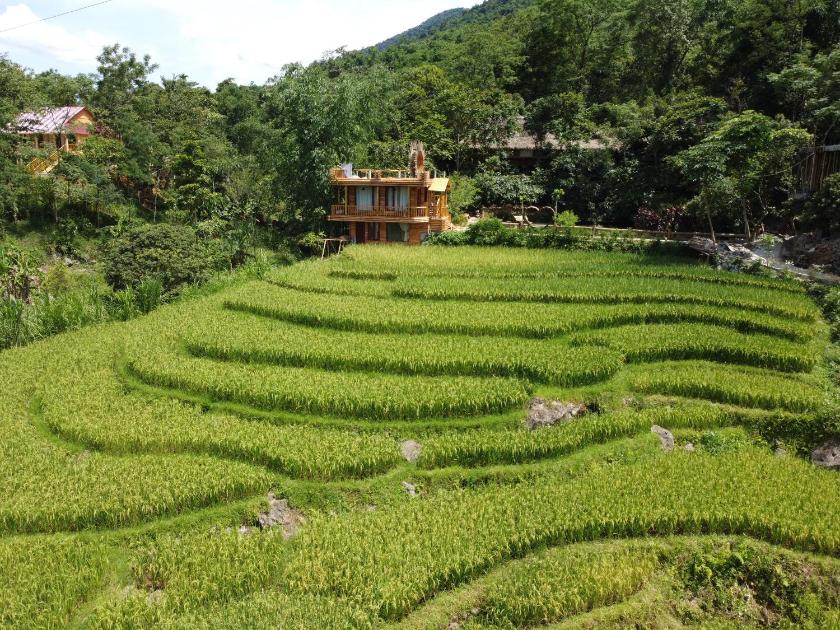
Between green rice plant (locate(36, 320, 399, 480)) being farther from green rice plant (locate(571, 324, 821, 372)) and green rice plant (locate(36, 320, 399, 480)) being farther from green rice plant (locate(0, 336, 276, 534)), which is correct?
green rice plant (locate(571, 324, 821, 372))

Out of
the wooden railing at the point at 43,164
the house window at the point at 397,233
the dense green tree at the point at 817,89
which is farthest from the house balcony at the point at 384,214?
the dense green tree at the point at 817,89

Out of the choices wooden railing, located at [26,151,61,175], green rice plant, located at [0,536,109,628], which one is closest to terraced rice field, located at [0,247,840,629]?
green rice plant, located at [0,536,109,628]

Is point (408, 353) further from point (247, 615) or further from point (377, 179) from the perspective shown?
point (377, 179)

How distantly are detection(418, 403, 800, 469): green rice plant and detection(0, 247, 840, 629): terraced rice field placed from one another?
0.18 ft

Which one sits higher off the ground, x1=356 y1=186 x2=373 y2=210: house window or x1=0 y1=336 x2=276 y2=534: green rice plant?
x1=356 y1=186 x2=373 y2=210: house window

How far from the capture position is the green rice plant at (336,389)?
14609 mm

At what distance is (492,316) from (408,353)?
409 centimetres

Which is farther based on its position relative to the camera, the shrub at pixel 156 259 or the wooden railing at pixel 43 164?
the wooden railing at pixel 43 164

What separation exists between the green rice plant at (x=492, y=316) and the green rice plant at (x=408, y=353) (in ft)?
1.75

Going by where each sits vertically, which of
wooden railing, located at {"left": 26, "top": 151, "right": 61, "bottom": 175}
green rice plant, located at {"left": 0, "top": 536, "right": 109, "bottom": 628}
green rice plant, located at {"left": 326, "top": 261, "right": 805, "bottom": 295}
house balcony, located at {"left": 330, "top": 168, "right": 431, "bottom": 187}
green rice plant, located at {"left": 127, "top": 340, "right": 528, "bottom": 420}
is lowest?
green rice plant, located at {"left": 0, "top": 536, "right": 109, "bottom": 628}

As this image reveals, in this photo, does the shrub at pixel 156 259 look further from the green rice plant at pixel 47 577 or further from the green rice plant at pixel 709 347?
the green rice plant at pixel 709 347

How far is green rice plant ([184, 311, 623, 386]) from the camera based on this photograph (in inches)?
642

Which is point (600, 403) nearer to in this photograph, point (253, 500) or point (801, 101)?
point (253, 500)

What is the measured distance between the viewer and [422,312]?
67.1 feet
